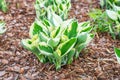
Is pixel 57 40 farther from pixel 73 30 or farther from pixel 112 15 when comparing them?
pixel 112 15

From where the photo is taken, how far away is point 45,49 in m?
2.26

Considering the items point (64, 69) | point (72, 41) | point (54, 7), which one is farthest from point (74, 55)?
point (54, 7)

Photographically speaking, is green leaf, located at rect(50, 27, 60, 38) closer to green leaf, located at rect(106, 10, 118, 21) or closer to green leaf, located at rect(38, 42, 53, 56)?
green leaf, located at rect(38, 42, 53, 56)

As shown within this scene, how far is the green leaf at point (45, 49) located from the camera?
2.24 m

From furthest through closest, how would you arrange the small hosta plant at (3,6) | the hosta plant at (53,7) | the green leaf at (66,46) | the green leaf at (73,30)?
the small hosta plant at (3,6) < the hosta plant at (53,7) < the green leaf at (73,30) < the green leaf at (66,46)

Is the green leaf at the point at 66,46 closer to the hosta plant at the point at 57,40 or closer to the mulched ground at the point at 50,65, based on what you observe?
the hosta plant at the point at 57,40

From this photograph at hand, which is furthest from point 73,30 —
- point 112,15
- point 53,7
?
point 53,7

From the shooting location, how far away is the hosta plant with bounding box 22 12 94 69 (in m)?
2.25

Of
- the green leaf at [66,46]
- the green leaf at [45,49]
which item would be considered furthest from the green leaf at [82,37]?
the green leaf at [45,49]

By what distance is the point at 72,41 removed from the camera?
2236 mm

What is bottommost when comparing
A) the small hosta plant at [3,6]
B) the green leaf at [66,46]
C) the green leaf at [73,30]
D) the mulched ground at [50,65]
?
the mulched ground at [50,65]

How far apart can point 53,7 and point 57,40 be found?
1035 millimetres

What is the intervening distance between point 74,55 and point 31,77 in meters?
0.40

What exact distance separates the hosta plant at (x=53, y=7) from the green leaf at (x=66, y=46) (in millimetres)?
906
